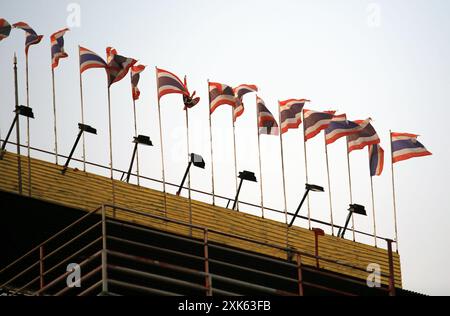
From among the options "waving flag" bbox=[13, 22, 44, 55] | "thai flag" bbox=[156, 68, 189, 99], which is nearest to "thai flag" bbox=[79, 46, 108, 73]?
"waving flag" bbox=[13, 22, 44, 55]

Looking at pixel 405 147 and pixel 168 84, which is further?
pixel 405 147

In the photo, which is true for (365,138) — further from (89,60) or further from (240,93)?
(89,60)

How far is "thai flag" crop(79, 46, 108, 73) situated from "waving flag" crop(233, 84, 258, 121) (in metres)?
5.69

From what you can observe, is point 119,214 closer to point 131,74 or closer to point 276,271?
point 276,271

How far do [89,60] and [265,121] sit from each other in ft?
23.7

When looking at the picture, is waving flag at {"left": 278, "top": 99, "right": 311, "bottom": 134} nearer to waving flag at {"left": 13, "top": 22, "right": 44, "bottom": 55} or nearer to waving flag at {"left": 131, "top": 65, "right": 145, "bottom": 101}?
waving flag at {"left": 131, "top": 65, "right": 145, "bottom": 101}

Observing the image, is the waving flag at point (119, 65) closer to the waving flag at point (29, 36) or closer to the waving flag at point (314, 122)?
the waving flag at point (29, 36)

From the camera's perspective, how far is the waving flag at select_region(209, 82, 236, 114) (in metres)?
40.4

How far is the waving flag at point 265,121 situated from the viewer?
135ft

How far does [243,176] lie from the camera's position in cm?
3691

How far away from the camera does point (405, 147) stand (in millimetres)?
40969

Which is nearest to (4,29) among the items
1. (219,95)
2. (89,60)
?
(89,60)
